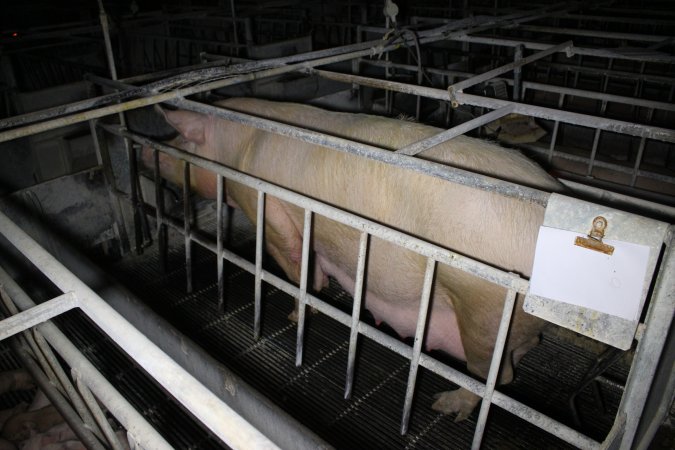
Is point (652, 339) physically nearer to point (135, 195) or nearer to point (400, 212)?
point (400, 212)

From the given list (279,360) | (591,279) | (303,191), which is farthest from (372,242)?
(591,279)

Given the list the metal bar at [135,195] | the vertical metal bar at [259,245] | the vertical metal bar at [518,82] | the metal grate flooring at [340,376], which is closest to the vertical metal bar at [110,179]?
the metal bar at [135,195]

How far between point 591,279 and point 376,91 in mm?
5804

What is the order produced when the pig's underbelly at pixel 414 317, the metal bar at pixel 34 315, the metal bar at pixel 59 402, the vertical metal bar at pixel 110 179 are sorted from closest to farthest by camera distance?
1. the metal bar at pixel 34 315
2. the metal bar at pixel 59 402
3. the pig's underbelly at pixel 414 317
4. the vertical metal bar at pixel 110 179

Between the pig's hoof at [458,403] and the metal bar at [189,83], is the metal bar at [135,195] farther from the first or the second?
the pig's hoof at [458,403]

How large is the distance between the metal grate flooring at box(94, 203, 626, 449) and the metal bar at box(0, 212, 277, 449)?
5.97ft

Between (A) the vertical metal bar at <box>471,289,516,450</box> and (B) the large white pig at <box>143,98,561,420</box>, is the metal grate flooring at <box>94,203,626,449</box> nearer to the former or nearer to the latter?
(B) the large white pig at <box>143,98,561,420</box>

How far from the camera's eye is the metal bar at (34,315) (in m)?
1.50

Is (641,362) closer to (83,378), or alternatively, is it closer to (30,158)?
(83,378)

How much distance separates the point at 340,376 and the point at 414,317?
0.67m

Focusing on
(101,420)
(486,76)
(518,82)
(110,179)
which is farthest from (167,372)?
(518,82)

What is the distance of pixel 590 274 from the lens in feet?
5.40

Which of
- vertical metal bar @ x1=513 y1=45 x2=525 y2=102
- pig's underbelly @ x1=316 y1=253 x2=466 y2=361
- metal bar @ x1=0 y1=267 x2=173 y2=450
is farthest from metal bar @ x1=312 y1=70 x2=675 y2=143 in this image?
metal bar @ x1=0 y1=267 x2=173 y2=450

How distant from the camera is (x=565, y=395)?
3236 millimetres
